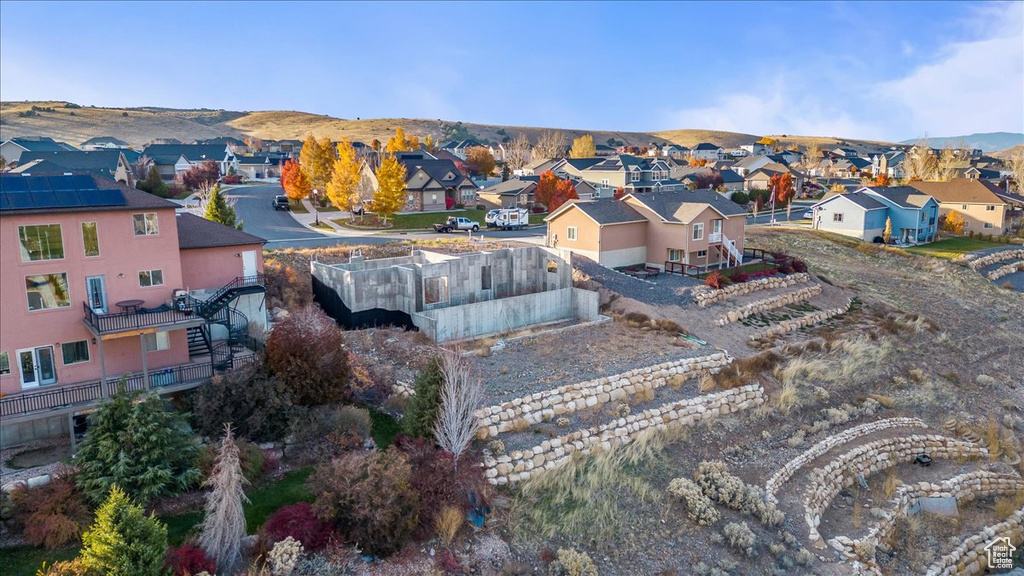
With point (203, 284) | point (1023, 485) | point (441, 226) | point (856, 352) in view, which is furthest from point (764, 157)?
point (203, 284)

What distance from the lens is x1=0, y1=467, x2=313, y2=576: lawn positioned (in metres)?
14.0

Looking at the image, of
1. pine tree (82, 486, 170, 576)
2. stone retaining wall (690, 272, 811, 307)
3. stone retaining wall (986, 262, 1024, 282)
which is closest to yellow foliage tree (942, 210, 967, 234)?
stone retaining wall (986, 262, 1024, 282)

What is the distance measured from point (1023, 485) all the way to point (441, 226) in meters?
38.2

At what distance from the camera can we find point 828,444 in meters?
22.5

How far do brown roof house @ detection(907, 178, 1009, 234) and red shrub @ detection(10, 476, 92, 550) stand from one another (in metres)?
67.6

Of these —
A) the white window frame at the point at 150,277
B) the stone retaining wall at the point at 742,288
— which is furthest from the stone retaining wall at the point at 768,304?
the white window frame at the point at 150,277

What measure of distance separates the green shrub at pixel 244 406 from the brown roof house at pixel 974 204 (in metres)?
62.2

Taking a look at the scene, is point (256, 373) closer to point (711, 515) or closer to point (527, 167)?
point (711, 515)

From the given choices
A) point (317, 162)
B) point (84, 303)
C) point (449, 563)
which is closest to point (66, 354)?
point (84, 303)

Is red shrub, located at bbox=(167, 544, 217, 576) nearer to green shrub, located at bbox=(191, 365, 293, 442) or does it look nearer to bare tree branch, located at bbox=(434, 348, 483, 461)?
green shrub, located at bbox=(191, 365, 293, 442)

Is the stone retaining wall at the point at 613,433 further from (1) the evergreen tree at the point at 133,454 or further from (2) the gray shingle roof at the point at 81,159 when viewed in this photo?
(2) the gray shingle roof at the point at 81,159

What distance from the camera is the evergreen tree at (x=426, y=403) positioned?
719 inches

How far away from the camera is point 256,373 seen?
19750mm

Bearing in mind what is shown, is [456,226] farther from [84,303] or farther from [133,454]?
[133,454]
